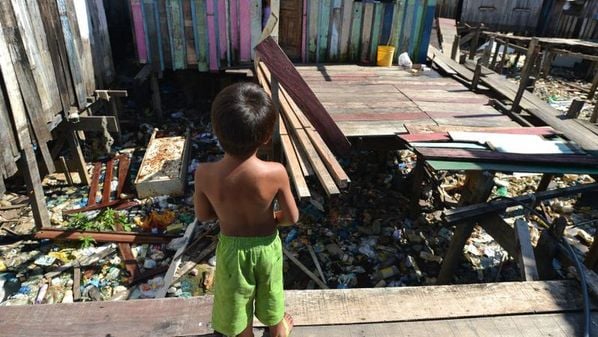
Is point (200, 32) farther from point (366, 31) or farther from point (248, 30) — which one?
point (366, 31)

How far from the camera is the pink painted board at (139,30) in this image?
7605 millimetres

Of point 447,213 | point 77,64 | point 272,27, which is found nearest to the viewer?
point 447,213

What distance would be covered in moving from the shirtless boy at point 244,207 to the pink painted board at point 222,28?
6.82 metres

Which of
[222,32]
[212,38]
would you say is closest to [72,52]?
[212,38]

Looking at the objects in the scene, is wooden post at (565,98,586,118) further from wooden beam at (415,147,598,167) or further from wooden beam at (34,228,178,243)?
wooden beam at (34,228,178,243)

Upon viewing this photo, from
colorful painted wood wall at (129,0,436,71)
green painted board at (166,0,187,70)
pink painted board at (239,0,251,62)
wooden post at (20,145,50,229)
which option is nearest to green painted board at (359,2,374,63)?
colorful painted wood wall at (129,0,436,71)

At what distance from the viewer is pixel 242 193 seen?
1.86 meters

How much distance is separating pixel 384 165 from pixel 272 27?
4.07 meters

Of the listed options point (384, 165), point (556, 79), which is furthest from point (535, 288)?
point (556, 79)

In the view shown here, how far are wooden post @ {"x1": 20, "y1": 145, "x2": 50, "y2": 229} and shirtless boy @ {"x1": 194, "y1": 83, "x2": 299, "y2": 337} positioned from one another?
166 inches

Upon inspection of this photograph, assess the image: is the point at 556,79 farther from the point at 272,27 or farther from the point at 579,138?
the point at 272,27

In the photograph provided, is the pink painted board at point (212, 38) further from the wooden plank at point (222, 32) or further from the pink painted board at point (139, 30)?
the pink painted board at point (139, 30)

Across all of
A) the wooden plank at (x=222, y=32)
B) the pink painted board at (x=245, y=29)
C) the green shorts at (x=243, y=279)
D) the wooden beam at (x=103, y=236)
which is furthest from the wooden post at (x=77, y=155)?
the green shorts at (x=243, y=279)

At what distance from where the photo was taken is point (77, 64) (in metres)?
6.32
